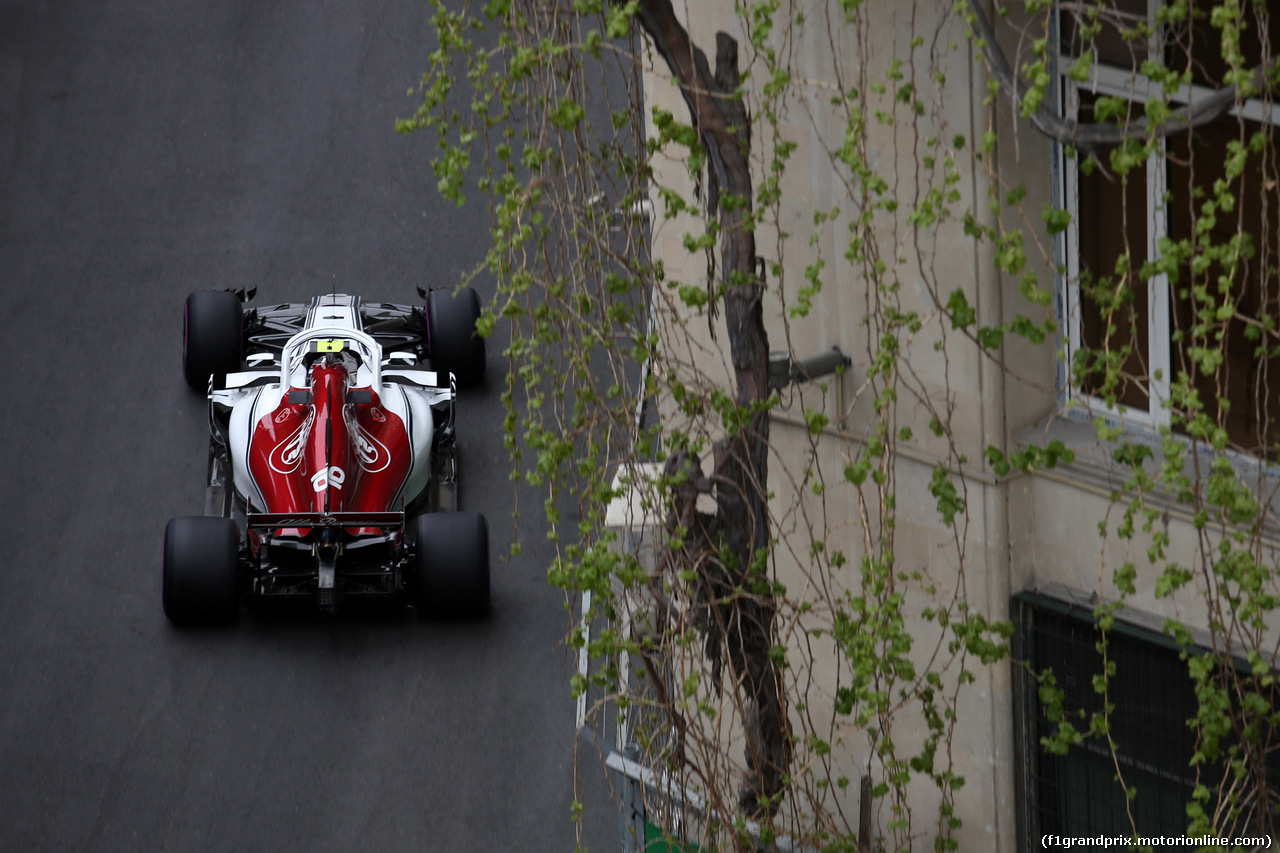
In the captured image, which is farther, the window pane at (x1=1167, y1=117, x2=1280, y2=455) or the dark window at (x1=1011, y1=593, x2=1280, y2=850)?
the dark window at (x1=1011, y1=593, x2=1280, y2=850)

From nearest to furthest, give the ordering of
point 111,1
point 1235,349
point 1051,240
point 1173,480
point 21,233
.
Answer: point 1173,480, point 1235,349, point 1051,240, point 21,233, point 111,1

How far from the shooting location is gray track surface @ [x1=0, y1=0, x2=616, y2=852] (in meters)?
10.7

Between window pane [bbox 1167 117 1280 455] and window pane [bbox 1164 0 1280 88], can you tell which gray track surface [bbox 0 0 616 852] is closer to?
window pane [bbox 1167 117 1280 455]

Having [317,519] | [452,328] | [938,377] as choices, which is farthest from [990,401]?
[452,328]

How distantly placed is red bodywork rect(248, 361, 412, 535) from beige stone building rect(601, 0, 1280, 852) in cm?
510

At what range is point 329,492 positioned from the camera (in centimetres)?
1154

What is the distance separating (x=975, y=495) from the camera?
6715 mm

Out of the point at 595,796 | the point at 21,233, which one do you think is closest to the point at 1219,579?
the point at 595,796

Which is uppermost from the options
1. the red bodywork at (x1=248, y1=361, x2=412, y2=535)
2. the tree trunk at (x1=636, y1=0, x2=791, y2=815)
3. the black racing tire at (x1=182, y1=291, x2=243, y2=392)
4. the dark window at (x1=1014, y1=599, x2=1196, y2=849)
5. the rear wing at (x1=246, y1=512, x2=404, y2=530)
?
→ the black racing tire at (x1=182, y1=291, x2=243, y2=392)

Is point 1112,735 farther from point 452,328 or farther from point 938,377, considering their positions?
point 452,328

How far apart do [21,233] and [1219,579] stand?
13872 millimetres

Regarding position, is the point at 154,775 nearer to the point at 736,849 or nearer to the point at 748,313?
the point at 736,849

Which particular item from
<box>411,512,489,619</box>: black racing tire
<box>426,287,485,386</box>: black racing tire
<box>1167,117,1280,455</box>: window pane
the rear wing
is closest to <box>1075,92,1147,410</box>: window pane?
<box>1167,117,1280,455</box>: window pane

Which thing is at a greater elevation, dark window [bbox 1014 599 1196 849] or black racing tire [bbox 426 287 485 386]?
black racing tire [bbox 426 287 485 386]
